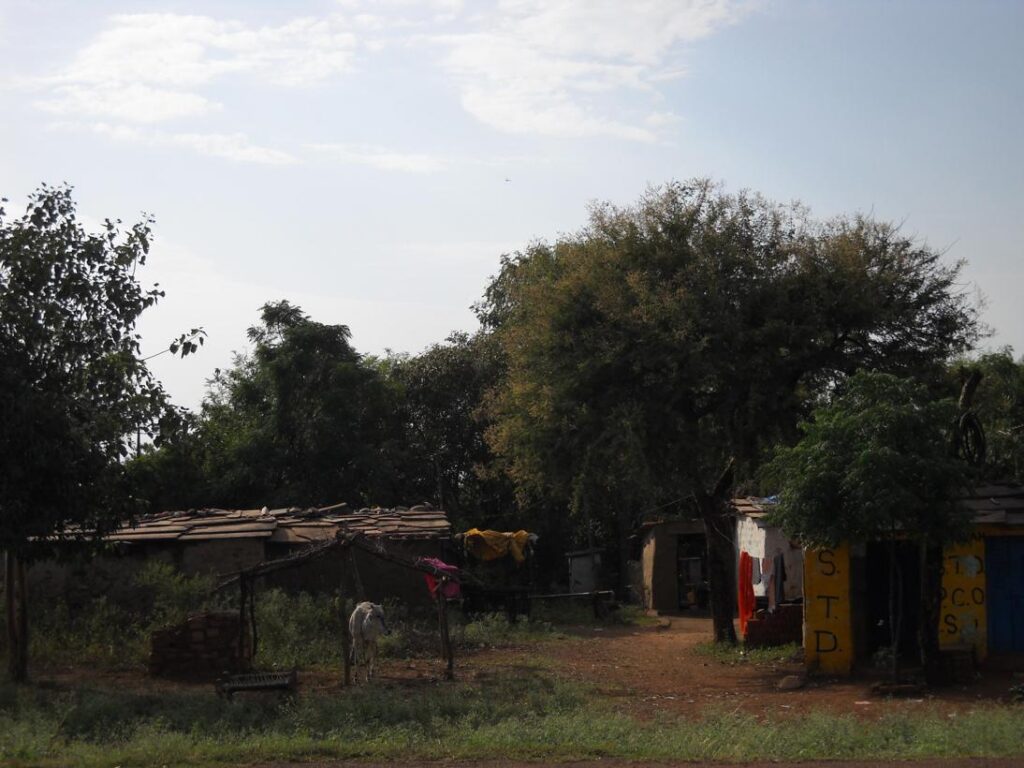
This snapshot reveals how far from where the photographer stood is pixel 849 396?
16.5 metres

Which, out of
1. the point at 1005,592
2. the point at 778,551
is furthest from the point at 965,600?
the point at 778,551

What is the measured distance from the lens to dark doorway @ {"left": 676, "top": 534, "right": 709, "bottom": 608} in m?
34.0

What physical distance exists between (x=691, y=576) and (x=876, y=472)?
19801 millimetres

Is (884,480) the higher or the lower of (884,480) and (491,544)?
the higher

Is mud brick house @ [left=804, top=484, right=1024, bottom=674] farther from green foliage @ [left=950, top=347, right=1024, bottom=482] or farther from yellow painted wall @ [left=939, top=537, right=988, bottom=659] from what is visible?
green foliage @ [left=950, top=347, right=1024, bottom=482]

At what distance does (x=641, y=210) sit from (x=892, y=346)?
5.06 m

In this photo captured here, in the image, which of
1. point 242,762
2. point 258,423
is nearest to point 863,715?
point 242,762

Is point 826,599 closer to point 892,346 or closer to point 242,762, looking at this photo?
point 892,346

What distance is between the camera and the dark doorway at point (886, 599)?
18.6 m

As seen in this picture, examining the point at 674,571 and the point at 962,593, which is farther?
the point at 674,571

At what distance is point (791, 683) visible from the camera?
1692 centimetres

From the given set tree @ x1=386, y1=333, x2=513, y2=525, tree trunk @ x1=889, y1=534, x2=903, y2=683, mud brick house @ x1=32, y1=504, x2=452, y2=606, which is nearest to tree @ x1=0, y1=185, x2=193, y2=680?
mud brick house @ x1=32, y1=504, x2=452, y2=606

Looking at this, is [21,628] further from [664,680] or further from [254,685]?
[664,680]

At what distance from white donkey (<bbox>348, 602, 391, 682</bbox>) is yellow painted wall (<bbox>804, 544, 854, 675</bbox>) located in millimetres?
6756
